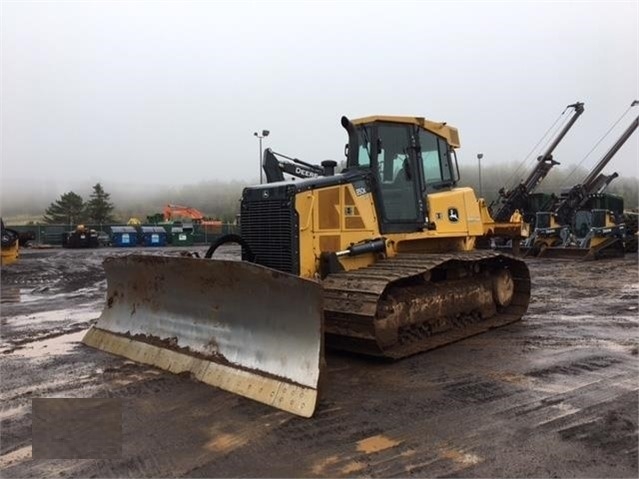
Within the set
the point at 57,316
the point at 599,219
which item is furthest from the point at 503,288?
the point at 599,219

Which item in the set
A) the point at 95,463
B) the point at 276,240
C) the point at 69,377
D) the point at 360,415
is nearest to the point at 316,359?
the point at 360,415

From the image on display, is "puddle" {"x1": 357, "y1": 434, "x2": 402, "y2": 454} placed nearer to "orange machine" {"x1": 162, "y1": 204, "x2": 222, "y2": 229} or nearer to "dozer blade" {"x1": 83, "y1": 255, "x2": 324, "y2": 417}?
"dozer blade" {"x1": 83, "y1": 255, "x2": 324, "y2": 417}

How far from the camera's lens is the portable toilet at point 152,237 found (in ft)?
125

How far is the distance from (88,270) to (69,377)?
15.1m

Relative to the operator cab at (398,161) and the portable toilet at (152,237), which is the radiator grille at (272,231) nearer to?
the operator cab at (398,161)

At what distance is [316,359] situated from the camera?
182 inches

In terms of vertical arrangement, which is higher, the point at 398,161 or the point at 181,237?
the point at 398,161

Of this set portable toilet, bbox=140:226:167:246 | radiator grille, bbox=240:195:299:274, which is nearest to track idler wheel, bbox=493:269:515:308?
radiator grille, bbox=240:195:299:274

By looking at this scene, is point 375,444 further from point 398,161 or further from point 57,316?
point 57,316

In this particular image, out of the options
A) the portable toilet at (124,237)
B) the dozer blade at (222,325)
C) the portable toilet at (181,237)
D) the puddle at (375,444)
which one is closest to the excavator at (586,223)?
the dozer blade at (222,325)

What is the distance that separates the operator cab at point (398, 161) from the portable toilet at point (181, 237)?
3387 centimetres

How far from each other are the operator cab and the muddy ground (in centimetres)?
179

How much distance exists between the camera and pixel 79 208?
7138 centimetres

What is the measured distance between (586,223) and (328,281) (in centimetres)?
1943
